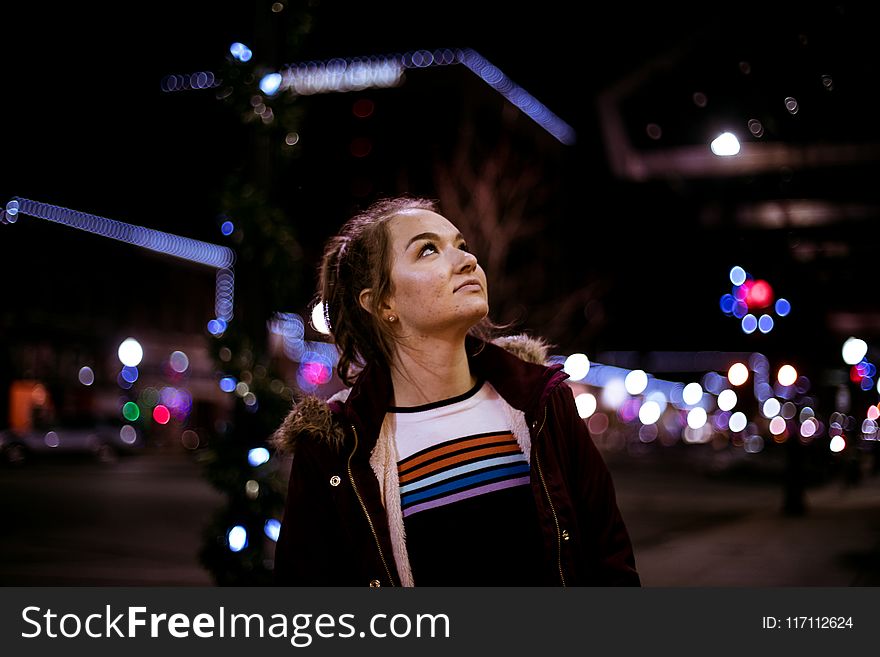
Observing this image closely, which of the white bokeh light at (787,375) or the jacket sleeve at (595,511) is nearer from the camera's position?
the jacket sleeve at (595,511)

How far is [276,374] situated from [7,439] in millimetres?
29042

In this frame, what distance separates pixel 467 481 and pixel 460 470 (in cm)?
3

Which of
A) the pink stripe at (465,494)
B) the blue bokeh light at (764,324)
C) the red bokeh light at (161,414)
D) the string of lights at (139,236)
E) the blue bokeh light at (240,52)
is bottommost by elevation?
the pink stripe at (465,494)

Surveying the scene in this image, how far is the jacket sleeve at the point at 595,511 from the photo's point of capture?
2666mm

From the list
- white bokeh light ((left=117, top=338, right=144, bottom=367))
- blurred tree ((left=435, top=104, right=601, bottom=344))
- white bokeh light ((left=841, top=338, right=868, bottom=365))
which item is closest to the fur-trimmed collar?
blurred tree ((left=435, top=104, right=601, bottom=344))

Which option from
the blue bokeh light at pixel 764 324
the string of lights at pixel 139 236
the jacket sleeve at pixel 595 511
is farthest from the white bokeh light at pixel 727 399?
the jacket sleeve at pixel 595 511

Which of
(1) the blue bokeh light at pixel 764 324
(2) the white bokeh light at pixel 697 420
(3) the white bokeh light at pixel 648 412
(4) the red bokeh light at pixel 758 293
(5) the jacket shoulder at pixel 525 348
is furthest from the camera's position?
(2) the white bokeh light at pixel 697 420

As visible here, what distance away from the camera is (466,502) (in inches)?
104

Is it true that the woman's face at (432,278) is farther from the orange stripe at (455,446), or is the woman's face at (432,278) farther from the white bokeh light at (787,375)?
the white bokeh light at (787,375)

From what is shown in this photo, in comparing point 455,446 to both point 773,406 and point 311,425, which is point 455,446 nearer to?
point 311,425

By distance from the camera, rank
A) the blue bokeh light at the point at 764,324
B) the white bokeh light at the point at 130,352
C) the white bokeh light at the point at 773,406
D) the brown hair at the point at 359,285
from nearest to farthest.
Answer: the brown hair at the point at 359,285
the blue bokeh light at the point at 764,324
the white bokeh light at the point at 773,406
the white bokeh light at the point at 130,352

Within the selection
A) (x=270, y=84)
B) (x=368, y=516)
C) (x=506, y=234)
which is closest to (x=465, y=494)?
(x=368, y=516)

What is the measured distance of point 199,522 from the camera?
16.0 metres

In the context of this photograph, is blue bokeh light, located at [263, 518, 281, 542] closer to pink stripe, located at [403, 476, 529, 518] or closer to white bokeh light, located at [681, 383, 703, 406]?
pink stripe, located at [403, 476, 529, 518]
